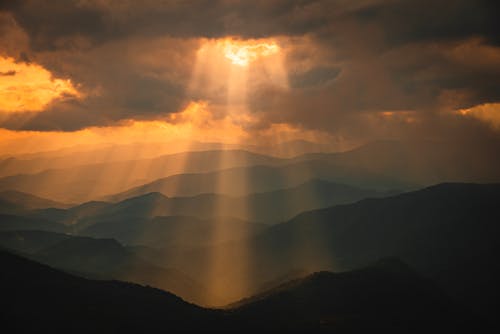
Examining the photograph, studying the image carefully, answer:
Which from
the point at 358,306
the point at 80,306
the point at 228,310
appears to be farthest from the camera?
the point at 358,306

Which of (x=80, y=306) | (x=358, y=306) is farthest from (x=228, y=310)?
(x=80, y=306)

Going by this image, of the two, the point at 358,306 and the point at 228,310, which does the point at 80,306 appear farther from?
the point at 358,306

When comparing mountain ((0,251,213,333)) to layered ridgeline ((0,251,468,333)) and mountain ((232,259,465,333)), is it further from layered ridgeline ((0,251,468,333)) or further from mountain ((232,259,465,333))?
mountain ((232,259,465,333))

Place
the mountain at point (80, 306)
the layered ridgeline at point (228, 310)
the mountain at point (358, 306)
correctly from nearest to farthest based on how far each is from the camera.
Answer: the mountain at point (80, 306), the layered ridgeline at point (228, 310), the mountain at point (358, 306)

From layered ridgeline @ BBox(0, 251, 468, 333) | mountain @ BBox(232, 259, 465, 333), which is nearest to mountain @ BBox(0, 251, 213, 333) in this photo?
layered ridgeline @ BBox(0, 251, 468, 333)

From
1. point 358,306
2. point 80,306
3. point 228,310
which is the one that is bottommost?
point 80,306

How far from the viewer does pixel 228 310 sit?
13650 centimetres

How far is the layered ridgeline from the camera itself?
10238cm

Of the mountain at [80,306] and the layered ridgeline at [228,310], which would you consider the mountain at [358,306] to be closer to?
the layered ridgeline at [228,310]

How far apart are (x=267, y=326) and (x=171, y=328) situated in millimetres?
27516

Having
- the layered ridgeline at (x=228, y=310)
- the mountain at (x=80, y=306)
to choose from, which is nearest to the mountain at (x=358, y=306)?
the layered ridgeline at (x=228, y=310)

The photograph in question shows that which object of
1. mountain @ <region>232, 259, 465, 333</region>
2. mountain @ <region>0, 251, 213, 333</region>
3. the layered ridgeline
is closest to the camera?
mountain @ <region>0, 251, 213, 333</region>

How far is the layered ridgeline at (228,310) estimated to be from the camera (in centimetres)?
10238

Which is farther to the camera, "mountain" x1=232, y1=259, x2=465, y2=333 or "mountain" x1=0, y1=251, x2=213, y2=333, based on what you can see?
"mountain" x1=232, y1=259, x2=465, y2=333
